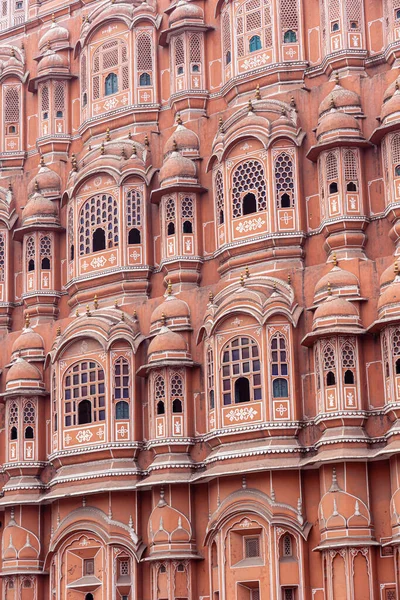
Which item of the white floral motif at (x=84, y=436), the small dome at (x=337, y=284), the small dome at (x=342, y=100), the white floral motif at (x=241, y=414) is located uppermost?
the small dome at (x=342, y=100)

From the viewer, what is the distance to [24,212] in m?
37.1

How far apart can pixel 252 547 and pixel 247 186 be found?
29.4 ft

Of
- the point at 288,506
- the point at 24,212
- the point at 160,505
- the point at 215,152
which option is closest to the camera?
the point at 288,506

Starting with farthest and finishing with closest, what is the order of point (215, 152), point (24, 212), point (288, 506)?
point (24, 212) → point (215, 152) → point (288, 506)

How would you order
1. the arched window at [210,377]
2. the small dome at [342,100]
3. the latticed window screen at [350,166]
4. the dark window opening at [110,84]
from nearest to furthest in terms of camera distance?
the arched window at [210,377], the latticed window screen at [350,166], the small dome at [342,100], the dark window opening at [110,84]

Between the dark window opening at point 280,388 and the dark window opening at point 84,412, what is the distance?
556cm

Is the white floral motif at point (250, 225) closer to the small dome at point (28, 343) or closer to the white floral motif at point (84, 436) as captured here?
the white floral motif at point (84, 436)

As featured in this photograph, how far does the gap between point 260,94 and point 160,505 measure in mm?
11063

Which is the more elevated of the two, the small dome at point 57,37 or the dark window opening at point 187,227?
the small dome at point 57,37

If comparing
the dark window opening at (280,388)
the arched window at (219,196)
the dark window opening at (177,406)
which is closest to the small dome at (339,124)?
the arched window at (219,196)

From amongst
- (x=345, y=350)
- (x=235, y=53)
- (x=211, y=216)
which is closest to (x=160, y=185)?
(x=211, y=216)

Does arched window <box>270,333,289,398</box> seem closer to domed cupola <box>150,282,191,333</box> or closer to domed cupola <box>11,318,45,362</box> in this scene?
domed cupola <box>150,282,191,333</box>

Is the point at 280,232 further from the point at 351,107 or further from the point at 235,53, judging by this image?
the point at 235,53

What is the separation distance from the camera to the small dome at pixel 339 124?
31.1 metres
